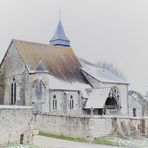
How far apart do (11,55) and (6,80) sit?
3075 millimetres

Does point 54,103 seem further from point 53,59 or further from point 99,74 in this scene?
point 99,74

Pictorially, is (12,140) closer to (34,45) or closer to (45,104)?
(45,104)

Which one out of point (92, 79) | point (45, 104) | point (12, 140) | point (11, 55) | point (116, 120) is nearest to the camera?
point (12, 140)

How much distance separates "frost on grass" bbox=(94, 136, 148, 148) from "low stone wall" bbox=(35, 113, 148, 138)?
2.34ft

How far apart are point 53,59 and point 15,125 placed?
78.0ft

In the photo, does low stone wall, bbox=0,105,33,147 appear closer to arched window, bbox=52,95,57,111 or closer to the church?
the church

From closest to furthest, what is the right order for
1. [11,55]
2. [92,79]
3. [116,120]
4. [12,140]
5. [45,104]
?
1. [12,140]
2. [116,120]
3. [45,104]
4. [11,55]
5. [92,79]

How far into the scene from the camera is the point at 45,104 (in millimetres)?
40375

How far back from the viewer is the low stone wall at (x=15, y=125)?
890 inches

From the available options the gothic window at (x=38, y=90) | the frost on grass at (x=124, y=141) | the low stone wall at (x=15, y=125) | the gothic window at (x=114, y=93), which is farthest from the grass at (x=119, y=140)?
the gothic window at (x=114, y=93)

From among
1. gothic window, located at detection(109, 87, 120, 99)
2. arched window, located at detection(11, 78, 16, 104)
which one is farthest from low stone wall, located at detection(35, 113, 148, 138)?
gothic window, located at detection(109, 87, 120, 99)

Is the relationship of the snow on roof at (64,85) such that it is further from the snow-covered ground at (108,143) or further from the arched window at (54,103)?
the snow-covered ground at (108,143)

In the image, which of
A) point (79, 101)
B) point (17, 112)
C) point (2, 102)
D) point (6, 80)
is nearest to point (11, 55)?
point (6, 80)

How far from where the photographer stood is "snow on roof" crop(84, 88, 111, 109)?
4228cm
